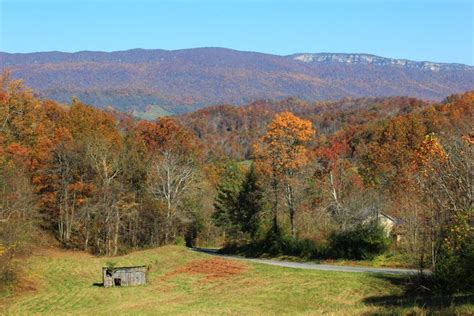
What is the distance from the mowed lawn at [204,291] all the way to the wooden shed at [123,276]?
0.79 meters

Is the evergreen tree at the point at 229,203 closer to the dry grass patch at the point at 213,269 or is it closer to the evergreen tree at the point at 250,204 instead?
the evergreen tree at the point at 250,204

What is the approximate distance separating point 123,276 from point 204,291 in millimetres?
6249

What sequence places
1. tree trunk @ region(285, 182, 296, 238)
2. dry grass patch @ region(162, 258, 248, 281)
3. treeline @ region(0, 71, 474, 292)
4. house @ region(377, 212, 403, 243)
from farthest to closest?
tree trunk @ region(285, 182, 296, 238) → house @ region(377, 212, 403, 243) → treeline @ region(0, 71, 474, 292) → dry grass patch @ region(162, 258, 248, 281)

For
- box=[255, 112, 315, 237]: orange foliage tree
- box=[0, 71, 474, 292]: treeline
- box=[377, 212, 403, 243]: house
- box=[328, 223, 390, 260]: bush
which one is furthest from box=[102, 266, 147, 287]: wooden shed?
box=[377, 212, 403, 243]: house

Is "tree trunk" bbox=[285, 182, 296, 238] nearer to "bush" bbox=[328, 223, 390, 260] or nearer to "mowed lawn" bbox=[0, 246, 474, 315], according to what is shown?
"bush" bbox=[328, 223, 390, 260]

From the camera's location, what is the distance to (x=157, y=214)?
6078cm

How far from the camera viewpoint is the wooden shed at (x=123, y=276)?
35469mm

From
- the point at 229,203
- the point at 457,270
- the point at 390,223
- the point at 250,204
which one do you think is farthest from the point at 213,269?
the point at 229,203

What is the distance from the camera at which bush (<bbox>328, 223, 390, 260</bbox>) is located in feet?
133

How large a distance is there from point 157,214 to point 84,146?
10977mm

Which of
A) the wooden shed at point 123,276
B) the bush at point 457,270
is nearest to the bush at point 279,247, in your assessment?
the wooden shed at point 123,276

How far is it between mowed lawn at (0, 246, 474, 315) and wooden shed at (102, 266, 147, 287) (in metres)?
0.79

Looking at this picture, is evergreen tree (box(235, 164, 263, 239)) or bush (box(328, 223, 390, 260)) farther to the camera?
evergreen tree (box(235, 164, 263, 239))

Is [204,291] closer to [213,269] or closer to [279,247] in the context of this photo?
[213,269]
